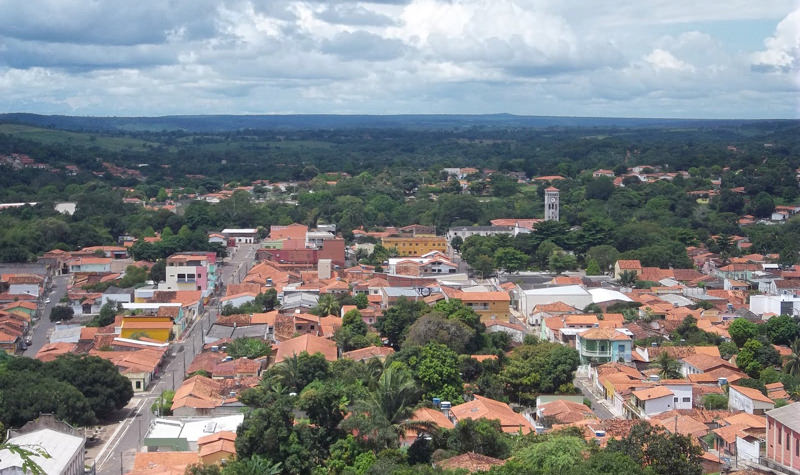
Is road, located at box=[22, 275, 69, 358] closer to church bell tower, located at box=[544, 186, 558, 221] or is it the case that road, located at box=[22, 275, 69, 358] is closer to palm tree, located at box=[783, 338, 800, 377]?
palm tree, located at box=[783, 338, 800, 377]

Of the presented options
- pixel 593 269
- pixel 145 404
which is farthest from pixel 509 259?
pixel 145 404

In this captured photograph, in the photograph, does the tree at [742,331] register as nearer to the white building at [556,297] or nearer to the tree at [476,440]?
the white building at [556,297]

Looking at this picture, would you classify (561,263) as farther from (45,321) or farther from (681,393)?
(681,393)

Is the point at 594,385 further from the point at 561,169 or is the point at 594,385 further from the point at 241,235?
the point at 561,169

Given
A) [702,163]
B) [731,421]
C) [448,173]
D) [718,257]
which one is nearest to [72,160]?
[448,173]

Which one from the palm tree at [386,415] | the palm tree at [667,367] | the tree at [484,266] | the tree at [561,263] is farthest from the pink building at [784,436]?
the tree at [561,263]

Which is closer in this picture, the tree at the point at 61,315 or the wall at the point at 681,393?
the wall at the point at 681,393
